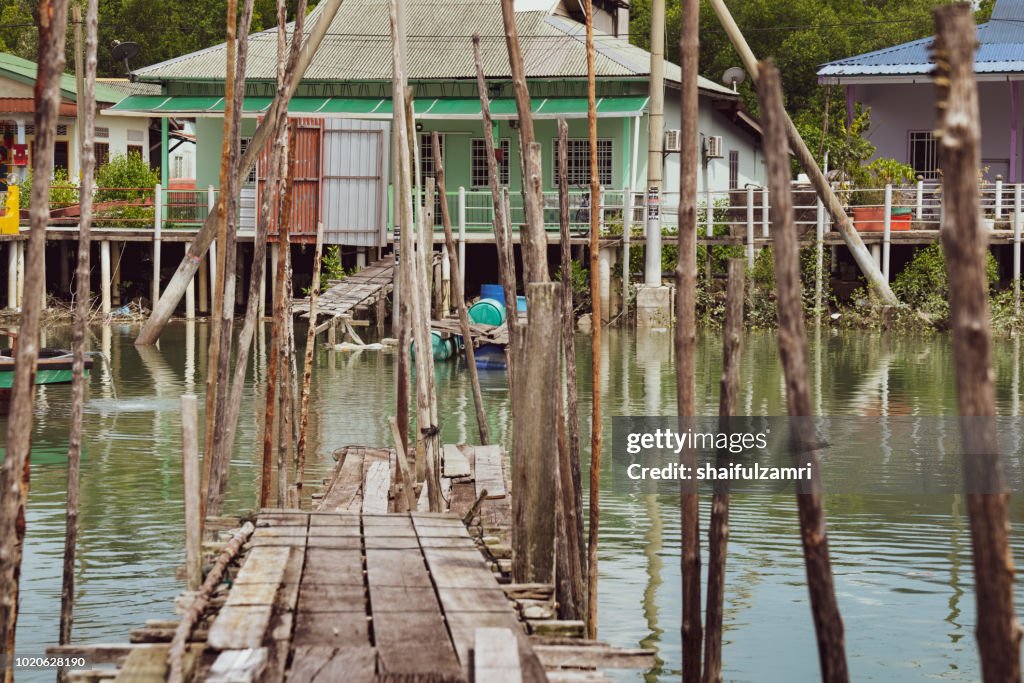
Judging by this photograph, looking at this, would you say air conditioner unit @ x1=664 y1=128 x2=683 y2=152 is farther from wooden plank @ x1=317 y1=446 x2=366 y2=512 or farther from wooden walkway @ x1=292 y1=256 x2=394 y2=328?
wooden plank @ x1=317 y1=446 x2=366 y2=512

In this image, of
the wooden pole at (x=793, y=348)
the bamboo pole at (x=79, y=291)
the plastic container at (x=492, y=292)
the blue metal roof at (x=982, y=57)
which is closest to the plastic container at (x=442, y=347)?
the plastic container at (x=492, y=292)

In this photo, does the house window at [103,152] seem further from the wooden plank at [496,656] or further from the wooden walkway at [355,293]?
the wooden plank at [496,656]

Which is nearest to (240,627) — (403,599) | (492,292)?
(403,599)

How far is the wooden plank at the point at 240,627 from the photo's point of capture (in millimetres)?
5410

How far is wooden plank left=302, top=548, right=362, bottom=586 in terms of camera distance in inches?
256

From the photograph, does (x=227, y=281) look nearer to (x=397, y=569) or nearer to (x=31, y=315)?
(x=31, y=315)

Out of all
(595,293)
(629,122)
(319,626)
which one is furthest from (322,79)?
(319,626)

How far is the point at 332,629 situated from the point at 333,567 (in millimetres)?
1037

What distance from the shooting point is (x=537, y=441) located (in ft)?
23.9

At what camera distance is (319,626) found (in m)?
5.78

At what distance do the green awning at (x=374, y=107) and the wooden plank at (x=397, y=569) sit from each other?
77.7 ft

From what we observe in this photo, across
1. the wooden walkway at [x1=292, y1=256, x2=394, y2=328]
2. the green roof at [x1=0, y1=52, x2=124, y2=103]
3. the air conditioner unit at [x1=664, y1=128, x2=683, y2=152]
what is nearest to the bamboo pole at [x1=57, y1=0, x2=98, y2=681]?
the wooden walkway at [x1=292, y1=256, x2=394, y2=328]

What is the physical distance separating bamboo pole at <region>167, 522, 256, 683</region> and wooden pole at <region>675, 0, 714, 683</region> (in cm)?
202

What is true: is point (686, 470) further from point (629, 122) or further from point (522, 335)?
point (629, 122)
